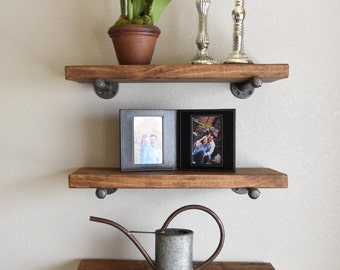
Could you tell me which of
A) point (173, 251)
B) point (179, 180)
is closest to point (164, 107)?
point (179, 180)

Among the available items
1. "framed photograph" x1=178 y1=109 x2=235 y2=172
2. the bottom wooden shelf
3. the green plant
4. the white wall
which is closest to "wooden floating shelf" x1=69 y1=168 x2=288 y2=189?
"framed photograph" x1=178 y1=109 x2=235 y2=172

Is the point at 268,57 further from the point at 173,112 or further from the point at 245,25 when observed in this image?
the point at 173,112

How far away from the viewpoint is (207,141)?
1087mm

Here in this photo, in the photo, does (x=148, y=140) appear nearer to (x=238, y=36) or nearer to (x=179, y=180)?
(x=179, y=180)

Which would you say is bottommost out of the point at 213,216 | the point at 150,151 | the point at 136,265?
the point at 136,265

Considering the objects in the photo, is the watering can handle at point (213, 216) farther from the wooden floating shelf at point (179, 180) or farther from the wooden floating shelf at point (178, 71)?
the wooden floating shelf at point (178, 71)

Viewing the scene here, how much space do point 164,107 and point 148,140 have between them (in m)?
0.13

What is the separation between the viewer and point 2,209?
3.93ft

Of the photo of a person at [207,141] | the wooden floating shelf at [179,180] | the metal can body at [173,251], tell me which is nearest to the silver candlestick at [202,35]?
the photo of a person at [207,141]

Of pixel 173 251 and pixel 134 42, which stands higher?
pixel 134 42

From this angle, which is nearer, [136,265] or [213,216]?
[213,216]

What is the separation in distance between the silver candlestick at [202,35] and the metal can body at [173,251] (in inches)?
17.4

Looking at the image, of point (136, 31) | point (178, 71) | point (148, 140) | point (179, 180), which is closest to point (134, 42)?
point (136, 31)

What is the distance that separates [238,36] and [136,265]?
0.67 m
